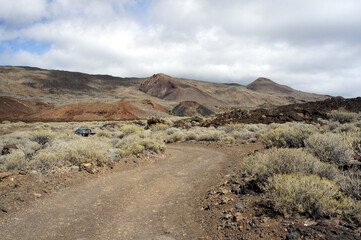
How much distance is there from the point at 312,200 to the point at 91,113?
189 feet

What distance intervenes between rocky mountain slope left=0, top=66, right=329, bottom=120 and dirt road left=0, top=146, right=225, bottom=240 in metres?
50.3

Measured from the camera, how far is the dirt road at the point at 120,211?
13.2 feet

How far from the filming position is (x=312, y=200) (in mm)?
3451

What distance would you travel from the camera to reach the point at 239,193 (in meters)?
5.17

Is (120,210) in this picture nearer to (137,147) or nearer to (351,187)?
(351,187)

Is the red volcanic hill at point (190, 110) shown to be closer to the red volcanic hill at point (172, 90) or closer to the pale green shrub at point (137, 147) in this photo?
the red volcanic hill at point (172, 90)

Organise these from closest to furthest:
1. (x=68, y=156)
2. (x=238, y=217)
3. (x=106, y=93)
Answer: (x=238, y=217)
(x=68, y=156)
(x=106, y=93)

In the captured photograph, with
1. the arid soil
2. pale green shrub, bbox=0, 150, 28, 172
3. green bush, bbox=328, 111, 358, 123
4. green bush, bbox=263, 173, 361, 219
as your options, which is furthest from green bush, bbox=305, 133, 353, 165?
the arid soil

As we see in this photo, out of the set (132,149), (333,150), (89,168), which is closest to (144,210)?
(89,168)

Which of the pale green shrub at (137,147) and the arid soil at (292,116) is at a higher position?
the arid soil at (292,116)

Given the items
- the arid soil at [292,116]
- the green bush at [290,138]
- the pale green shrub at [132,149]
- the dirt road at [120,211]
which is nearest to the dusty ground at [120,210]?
the dirt road at [120,211]

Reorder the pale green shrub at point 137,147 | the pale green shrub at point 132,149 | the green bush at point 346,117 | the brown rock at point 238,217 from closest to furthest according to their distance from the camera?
1. the brown rock at point 238,217
2. the pale green shrub at point 132,149
3. the pale green shrub at point 137,147
4. the green bush at point 346,117

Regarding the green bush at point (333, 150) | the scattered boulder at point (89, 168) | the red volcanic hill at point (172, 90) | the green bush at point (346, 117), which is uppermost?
the red volcanic hill at point (172, 90)

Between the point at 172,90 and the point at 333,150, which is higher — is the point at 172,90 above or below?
above
